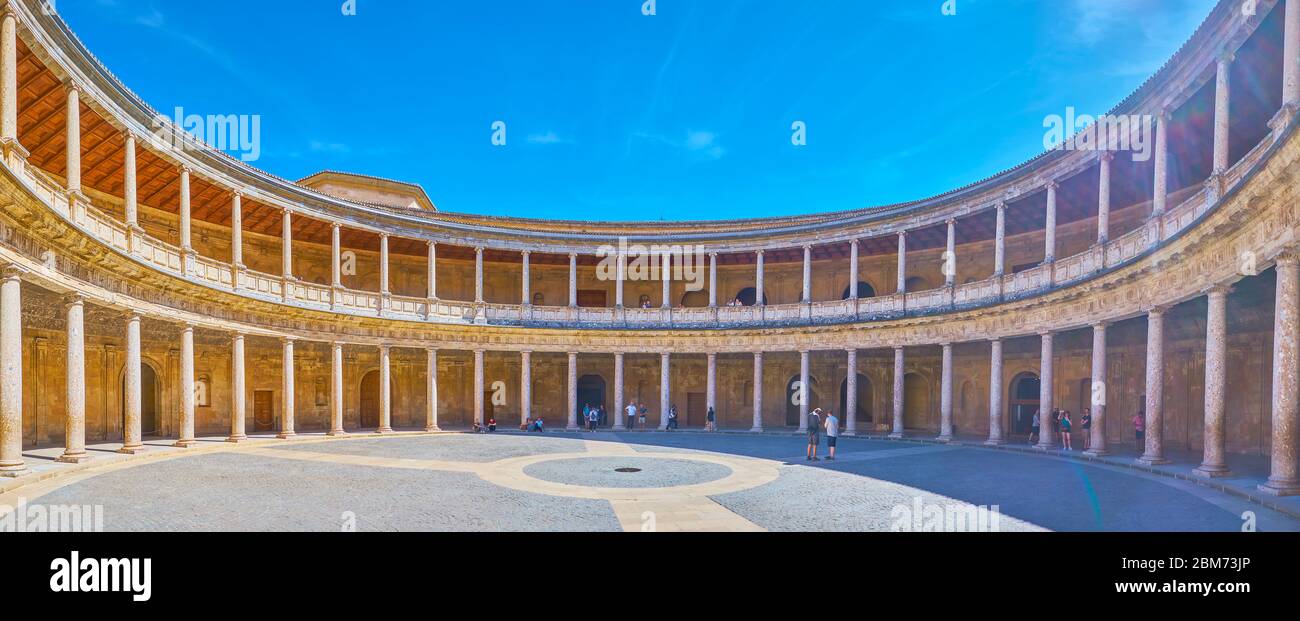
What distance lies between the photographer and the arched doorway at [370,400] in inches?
1249

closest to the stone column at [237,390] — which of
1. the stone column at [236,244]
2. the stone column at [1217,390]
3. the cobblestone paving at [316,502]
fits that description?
the stone column at [236,244]

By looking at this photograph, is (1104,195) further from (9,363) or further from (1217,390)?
(9,363)

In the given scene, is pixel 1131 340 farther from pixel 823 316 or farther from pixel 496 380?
pixel 496 380

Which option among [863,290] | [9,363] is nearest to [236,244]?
[9,363]

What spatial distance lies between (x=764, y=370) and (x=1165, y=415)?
17625 mm

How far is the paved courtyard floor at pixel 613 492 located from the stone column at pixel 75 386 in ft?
2.74

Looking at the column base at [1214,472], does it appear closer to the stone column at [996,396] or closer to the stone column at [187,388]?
the stone column at [996,396]

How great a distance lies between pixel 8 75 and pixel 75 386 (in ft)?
24.9

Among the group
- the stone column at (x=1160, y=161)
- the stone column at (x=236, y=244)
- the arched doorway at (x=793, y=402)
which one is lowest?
the arched doorway at (x=793, y=402)

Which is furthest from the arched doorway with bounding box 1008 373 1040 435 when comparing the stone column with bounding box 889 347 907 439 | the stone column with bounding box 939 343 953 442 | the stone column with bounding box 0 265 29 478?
the stone column with bounding box 0 265 29 478

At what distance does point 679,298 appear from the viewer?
36.6 meters

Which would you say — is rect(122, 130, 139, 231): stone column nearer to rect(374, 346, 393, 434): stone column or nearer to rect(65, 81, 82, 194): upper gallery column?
rect(65, 81, 82, 194): upper gallery column

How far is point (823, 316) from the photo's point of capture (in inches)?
1191
